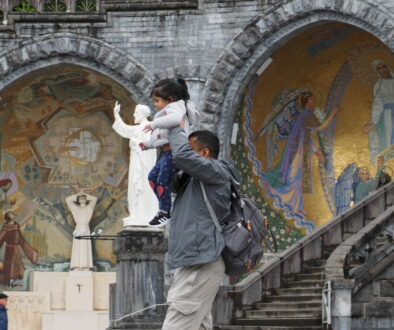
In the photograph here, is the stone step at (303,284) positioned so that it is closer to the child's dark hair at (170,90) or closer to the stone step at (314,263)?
the stone step at (314,263)

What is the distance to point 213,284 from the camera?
21.7 ft

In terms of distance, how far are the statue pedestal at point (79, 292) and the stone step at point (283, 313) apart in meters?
7.62

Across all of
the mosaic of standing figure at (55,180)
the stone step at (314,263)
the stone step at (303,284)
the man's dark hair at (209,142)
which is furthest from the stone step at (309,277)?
the mosaic of standing figure at (55,180)

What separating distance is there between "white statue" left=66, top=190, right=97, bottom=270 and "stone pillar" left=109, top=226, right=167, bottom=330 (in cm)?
693

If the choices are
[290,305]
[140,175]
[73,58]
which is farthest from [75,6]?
[290,305]

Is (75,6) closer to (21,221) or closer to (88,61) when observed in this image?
(88,61)

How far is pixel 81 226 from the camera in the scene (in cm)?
2112

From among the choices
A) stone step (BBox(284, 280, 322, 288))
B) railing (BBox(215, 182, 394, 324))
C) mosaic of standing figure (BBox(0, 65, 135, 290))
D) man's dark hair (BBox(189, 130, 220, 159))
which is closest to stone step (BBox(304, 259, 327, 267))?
railing (BBox(215, 182, 394, 324))

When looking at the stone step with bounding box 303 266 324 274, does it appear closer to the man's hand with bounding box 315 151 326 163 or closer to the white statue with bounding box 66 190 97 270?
the man's hand with bounding box 315 151 326 163

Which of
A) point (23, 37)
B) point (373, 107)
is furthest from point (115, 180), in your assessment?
point (373, 107)

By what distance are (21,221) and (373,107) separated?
688 centimetres

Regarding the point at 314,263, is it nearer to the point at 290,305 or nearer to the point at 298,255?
the point at 298,255

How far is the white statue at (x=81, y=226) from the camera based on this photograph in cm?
2094

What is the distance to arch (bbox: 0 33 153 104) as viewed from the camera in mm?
19547
